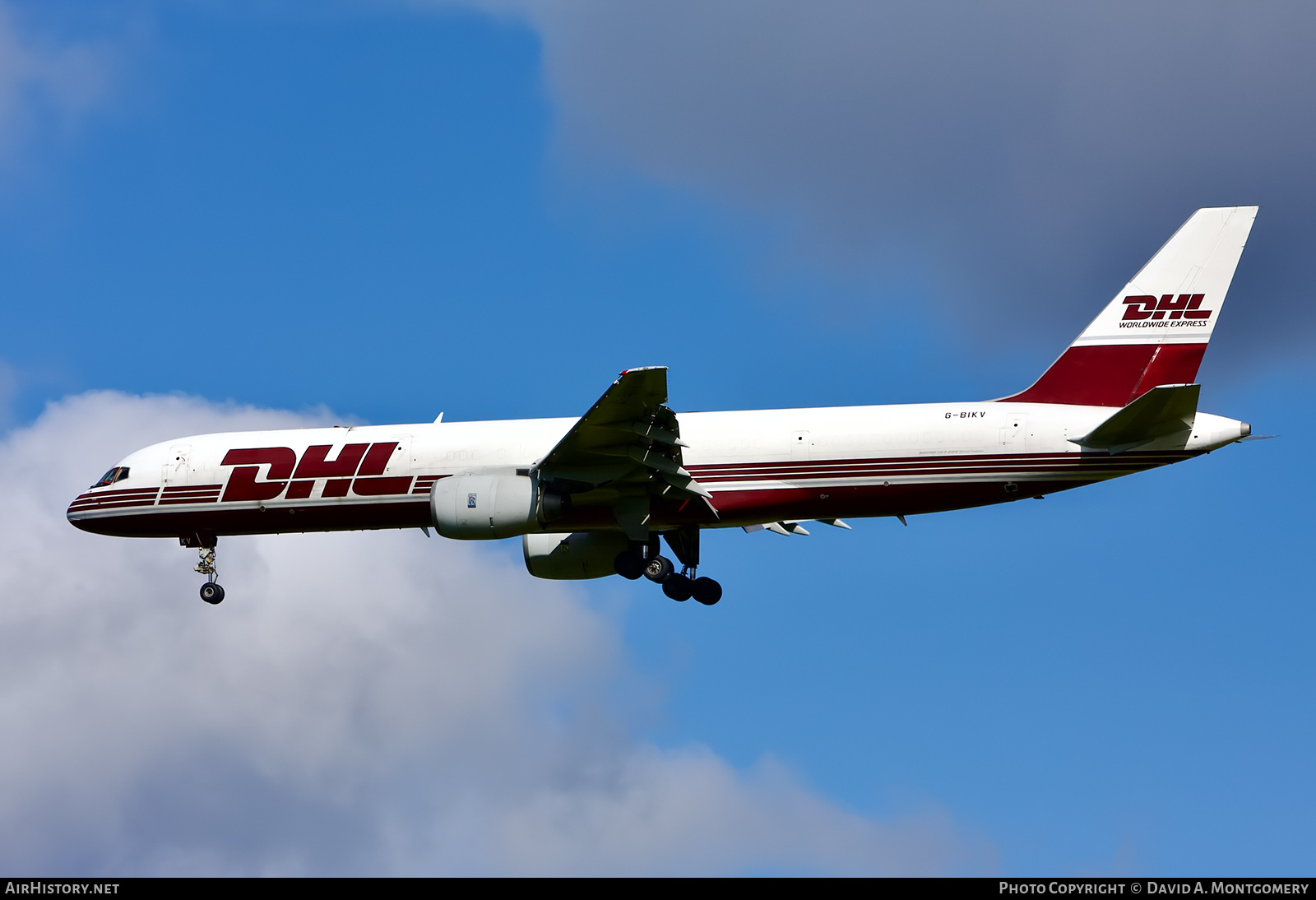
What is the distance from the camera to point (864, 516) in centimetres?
3316

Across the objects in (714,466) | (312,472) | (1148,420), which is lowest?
(1148,420)

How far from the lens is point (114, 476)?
3697 cm

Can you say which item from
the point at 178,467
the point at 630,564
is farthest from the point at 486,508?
the point at 178,467

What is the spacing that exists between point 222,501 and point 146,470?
227 centimetres

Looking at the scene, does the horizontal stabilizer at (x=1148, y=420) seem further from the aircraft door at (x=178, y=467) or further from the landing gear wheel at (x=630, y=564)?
the aircraft door at (x=178, y=467)

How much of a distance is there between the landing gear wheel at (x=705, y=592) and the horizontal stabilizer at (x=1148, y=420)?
29.0 ft

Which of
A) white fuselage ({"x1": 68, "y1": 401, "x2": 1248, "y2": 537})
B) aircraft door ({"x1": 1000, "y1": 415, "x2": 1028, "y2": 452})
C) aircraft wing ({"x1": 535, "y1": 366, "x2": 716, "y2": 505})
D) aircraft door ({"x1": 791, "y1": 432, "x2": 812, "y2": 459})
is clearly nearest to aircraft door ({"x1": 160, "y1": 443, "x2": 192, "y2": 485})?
white fuselage ({"x1": 68, "y1": 401, "x2": 1248, "y2": 537})

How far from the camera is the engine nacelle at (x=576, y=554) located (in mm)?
37031

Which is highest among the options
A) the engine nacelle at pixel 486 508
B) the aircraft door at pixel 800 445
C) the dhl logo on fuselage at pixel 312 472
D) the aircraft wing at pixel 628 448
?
the dhl logo on fuselage at pixel 312 472

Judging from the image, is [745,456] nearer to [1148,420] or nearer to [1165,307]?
[1148,420]

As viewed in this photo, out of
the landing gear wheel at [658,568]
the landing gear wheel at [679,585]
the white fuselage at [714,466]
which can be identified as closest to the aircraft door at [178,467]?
the white fuselage at [714,466]

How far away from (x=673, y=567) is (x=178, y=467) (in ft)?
38.3

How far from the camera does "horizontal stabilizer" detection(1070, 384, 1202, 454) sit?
29.4 metres

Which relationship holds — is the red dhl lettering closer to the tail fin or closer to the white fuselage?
the tail fin
